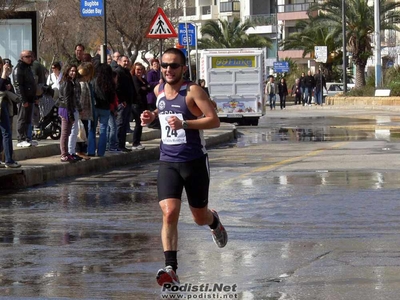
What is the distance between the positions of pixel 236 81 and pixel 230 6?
73.4m

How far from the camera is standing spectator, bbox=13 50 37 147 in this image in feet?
65.7

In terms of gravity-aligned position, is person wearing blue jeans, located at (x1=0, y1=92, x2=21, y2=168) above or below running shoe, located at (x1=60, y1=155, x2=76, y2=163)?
above

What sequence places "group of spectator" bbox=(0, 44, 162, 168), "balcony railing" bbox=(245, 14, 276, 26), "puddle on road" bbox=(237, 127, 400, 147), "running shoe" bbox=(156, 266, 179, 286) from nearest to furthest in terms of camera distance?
"running shoe" bbox=(156, 266, 179, 286), "group of spectator" bbox=(0, 44, 162, 168), "puddle on road" bbox=(237, 127, 400, 147), "balcony railing" bbox=(245, 14, 276, 26)

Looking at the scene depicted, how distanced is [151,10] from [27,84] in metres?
37.4

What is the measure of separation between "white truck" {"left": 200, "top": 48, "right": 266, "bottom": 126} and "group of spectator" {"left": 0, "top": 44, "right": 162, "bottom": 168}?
1512 centimetres

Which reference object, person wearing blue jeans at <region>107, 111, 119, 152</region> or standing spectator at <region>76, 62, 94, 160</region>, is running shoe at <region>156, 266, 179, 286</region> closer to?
standing spectator at <region>76, 62, 94, 160</region>

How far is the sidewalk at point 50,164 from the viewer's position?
1675cm

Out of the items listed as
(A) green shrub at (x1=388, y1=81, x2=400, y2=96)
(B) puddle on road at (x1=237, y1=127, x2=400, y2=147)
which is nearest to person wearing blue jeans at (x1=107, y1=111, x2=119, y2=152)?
(B) puddle on road at (x1=237, y1=127, x2=400, y2=147)

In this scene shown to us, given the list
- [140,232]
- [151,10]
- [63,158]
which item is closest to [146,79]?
[63,158]

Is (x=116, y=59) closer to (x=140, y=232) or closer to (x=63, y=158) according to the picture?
(x=63, y=158)

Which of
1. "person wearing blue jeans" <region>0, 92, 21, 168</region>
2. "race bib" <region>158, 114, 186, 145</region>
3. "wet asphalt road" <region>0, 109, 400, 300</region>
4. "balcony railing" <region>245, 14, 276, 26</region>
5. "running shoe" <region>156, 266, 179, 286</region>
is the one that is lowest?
"wet asphalt road" <region>0, 109, 400, 300</region>

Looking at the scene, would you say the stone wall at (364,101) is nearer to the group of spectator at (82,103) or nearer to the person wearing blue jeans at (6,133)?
the group of spectator at (82,103)


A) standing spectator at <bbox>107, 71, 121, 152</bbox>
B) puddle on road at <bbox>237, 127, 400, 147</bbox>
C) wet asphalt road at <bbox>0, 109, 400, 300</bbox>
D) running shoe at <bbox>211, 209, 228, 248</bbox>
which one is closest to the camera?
wet asphalt road at <bbox>0, 109, 400, 300</bbox>

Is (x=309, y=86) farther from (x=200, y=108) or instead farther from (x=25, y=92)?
(x=200, y=108)
